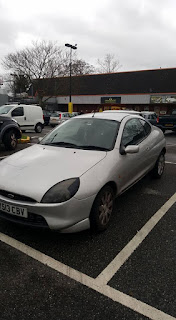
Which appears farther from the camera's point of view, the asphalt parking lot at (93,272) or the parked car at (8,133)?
the parked car at (8,133)

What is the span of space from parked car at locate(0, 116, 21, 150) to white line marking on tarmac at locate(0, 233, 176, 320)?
18.4 feet

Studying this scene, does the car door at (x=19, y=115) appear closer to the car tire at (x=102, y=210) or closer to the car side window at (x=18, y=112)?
the car side window at (x=18, y=112)

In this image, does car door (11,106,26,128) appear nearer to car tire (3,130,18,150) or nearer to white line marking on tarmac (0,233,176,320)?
car tire (3,130,18,150)

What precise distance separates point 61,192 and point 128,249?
102cm

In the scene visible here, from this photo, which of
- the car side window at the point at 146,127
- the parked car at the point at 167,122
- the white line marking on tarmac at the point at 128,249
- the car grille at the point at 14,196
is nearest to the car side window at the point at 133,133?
the car side window at the point at 146,127

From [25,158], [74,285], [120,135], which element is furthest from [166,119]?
[74,285]

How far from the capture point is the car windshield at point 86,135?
336 cm

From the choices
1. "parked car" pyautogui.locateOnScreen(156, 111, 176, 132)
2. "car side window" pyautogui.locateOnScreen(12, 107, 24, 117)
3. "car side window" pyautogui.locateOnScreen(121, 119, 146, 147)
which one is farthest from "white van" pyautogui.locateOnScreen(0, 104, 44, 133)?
"car side window" pyautogui.locateOnScreen(121, 119, 146, 147)

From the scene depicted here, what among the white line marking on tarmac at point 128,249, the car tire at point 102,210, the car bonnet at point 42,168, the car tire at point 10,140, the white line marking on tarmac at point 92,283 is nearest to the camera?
the white line marking on tarmac at point 92,283

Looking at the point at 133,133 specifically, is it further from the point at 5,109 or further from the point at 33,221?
the point at 5,109

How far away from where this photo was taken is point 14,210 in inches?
99.0

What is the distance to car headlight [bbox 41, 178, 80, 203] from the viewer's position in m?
2.42

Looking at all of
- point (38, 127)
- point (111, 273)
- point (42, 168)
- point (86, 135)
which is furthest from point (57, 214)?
point (38, 127)

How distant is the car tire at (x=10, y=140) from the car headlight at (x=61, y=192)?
236 inches
